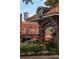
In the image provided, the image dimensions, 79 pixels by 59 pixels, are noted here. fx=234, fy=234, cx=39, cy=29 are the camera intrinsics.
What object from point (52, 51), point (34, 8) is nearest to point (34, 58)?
point (52, 51)

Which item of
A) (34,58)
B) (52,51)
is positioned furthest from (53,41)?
(34,58)

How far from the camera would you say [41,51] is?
503 inches

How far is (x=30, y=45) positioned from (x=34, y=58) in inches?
54.3

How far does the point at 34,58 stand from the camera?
11.4 m
